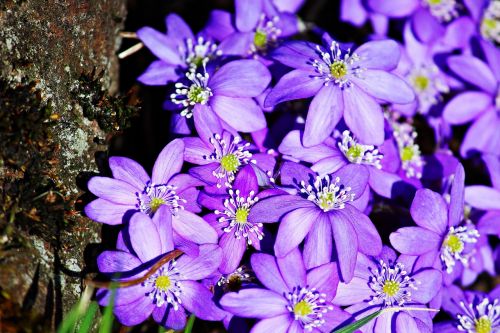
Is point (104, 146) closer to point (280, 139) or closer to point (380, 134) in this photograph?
point (280, 139)

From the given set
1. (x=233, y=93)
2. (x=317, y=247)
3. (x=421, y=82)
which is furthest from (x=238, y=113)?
(x=421, y=82)

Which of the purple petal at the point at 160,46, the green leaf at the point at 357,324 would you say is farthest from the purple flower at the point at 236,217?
the purple petal at the point at 160,46

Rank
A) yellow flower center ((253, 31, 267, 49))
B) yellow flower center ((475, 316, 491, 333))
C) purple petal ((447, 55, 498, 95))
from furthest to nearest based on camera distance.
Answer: purple petal ((447, 55, 498, 95)) → yellow flower center ((253, 31, 267, 49)) → yellow flower center ((475, 316, 491, 333))

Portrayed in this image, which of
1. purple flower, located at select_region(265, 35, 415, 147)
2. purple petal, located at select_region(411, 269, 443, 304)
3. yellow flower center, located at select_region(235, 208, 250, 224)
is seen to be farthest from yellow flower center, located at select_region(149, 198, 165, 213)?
purple petal, located at select_region(411, 269, 443, 304)

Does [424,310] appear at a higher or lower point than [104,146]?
lower

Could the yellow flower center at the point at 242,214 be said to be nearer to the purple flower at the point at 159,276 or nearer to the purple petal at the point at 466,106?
the purple flower at the point at 159,276

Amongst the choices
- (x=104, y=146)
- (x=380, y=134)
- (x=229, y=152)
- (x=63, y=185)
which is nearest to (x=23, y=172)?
(x=63, y=185)

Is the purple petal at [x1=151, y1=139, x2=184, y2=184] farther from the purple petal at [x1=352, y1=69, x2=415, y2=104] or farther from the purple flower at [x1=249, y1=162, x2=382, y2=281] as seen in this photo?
the purple petal at [x1=352, y1=69, x2=415, y2=104]
